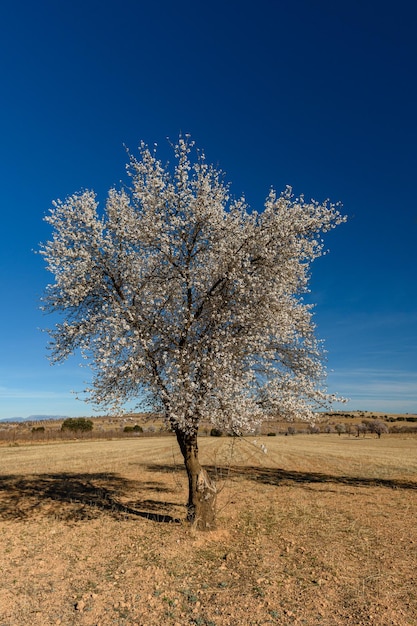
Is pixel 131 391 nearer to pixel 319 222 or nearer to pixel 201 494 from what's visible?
pixel 201 494

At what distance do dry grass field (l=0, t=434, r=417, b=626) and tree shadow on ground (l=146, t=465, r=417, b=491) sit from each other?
8.61ft

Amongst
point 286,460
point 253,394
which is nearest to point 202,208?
point 253,394

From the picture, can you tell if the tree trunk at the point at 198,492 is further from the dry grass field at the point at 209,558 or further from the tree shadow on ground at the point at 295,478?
the tree shadow on ground at the point at 295,478

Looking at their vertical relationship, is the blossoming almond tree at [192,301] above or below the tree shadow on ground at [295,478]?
above

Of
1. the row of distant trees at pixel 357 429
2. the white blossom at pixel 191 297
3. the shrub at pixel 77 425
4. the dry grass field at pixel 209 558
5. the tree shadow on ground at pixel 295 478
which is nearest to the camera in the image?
the dry grass field at pixel 209 558

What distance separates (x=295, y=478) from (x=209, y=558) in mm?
19079

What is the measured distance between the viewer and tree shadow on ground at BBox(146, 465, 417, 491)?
27234 mm

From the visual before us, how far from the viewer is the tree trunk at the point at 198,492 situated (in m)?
15.4

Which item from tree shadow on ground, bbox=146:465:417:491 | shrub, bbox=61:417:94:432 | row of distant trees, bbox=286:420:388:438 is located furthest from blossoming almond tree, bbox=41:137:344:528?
row of distant trees, bbox=286:420:388:438

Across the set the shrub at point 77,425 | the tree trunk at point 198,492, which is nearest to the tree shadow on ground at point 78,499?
the tree trunk at point 198,492

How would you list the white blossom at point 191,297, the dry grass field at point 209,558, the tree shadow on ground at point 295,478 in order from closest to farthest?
the dry grass field at point 209,558 → the white blossom at point 191,297 → the tree shadow on ground at point 295,478

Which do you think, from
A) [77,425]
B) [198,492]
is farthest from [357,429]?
[198,492]

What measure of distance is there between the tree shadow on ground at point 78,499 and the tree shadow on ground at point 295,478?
553 cm

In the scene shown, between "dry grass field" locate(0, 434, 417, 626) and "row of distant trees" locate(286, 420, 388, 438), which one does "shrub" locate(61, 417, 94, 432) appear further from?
"dry grass field" locate(0, 434, 417, 626)
